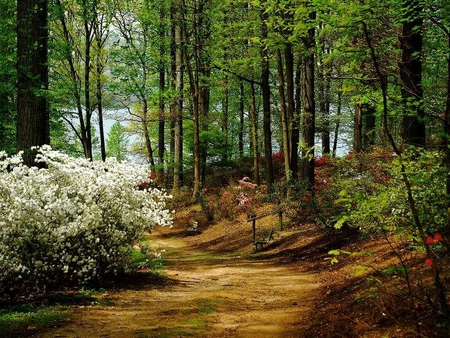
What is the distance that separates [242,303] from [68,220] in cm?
321

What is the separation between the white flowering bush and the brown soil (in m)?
0.70

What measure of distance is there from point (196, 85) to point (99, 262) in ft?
55.7

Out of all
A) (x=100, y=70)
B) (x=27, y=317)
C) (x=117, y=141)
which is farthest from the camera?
(x=117, y=141)

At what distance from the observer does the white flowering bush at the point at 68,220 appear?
20.9 ft

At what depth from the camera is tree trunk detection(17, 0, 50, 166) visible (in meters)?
9.31

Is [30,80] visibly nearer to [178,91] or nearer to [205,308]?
[205,308]

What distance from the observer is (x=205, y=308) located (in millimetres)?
6492

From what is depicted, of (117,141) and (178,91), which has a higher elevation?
(178,91)

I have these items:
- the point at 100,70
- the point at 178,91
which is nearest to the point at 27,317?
the point at 178,91

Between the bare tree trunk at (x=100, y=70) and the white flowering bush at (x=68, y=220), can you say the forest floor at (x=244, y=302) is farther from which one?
the bare tree trunk at (x=100, y=70)

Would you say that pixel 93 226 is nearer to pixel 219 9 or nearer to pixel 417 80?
pixel 417 80

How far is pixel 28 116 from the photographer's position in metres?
9.39

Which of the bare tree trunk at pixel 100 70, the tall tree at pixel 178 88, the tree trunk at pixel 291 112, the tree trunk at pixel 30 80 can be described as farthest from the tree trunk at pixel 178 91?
the tree trunk at pixel 30 80

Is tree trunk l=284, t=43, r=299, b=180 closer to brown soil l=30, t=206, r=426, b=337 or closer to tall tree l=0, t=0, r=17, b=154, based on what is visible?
brown soil l=30, t=206, r=426, b=337
